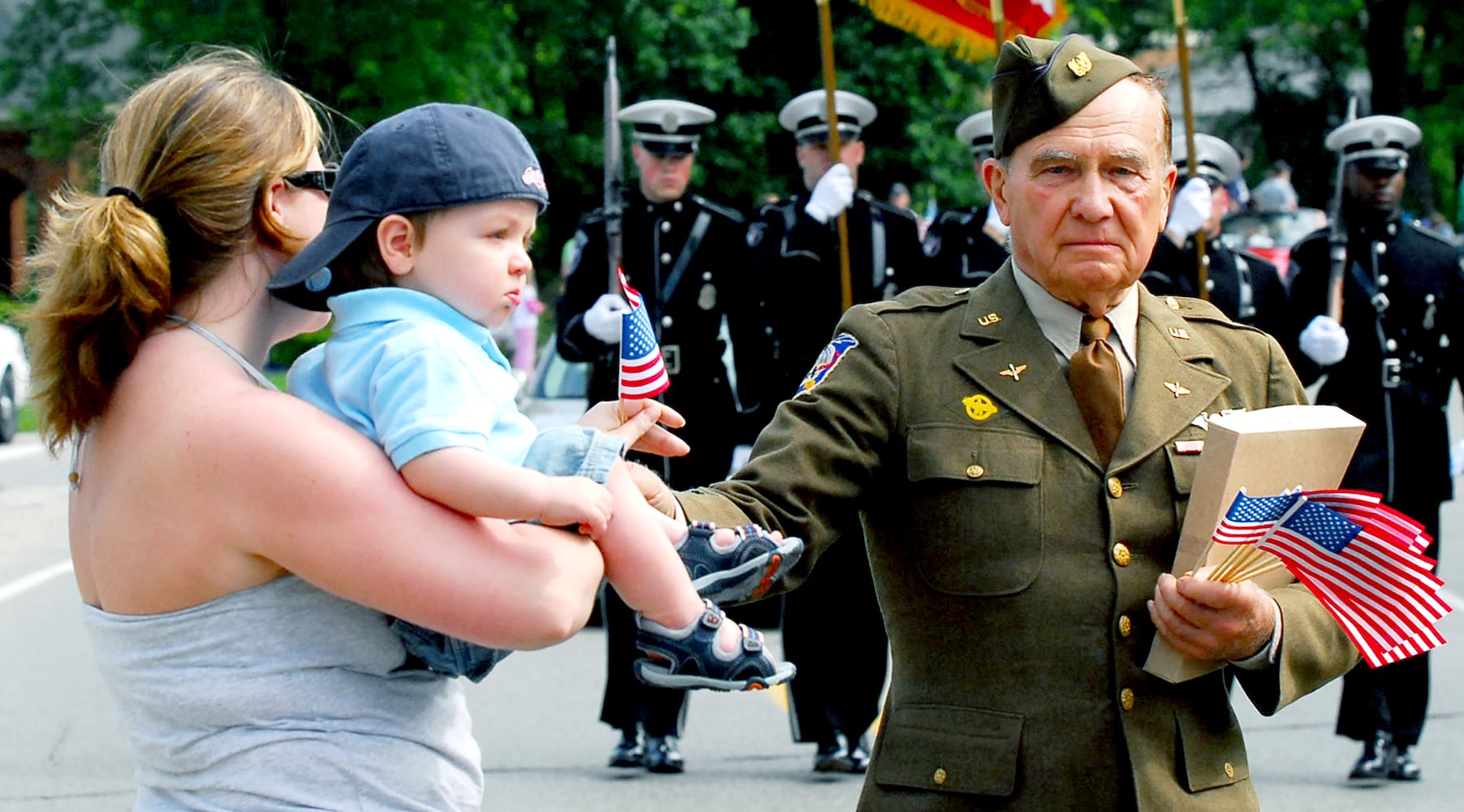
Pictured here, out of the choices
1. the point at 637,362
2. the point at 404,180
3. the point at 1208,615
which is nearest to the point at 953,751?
the point at 1208,615

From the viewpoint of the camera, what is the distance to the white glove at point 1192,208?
7.65m

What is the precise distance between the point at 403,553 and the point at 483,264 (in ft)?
1.24

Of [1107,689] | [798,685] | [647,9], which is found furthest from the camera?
[647,9]

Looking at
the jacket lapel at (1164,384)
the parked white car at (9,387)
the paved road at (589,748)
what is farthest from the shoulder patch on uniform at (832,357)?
the parked white car at (9,387)

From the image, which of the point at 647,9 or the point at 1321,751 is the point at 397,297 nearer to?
the point at 1321,751

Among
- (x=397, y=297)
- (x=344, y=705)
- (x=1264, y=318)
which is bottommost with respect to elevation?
(x=1264, y=318)

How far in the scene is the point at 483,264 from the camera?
2338 mm

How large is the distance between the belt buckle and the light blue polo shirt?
5.24 meters

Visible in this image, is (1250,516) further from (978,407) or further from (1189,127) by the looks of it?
(1189,127)

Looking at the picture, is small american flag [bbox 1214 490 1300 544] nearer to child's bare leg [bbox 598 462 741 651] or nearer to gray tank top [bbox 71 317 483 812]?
child's bare leg [bbox 598 462 741 651]

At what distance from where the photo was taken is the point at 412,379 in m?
2.22

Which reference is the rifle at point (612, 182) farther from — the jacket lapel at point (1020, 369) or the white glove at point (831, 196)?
the jacket lapel at point (1020, 369)

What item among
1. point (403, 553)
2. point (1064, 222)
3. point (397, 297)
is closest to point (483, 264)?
point (397, 297)

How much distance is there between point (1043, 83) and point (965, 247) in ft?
15.3
